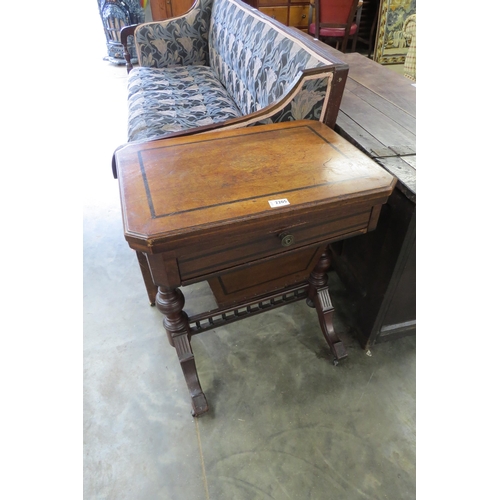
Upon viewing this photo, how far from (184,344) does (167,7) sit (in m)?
5.14

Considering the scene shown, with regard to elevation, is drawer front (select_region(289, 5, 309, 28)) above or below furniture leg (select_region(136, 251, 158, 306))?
above

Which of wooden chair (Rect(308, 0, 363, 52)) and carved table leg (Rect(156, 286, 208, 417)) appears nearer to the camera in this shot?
carved table leg (Rect(156, 286, 208, 417))

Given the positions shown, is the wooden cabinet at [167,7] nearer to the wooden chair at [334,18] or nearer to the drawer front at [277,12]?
the drawer front at [277,12]

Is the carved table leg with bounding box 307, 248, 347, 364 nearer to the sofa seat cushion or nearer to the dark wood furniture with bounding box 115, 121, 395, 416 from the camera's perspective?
the dark wood furniture with bounding box 115, 121, 395, 416

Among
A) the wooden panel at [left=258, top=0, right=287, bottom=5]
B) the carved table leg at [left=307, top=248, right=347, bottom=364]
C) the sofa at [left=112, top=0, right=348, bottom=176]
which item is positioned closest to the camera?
the sofa at [left=112, top=0, right=348, bottom=176]

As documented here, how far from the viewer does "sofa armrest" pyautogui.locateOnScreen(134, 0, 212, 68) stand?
2682 mm

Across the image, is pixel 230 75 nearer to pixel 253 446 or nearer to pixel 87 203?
pixel 87 203

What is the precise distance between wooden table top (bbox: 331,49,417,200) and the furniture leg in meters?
0.95

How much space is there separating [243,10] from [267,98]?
2.80ft

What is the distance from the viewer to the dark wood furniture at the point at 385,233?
116cm

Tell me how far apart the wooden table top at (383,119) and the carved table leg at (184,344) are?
0.84 metres

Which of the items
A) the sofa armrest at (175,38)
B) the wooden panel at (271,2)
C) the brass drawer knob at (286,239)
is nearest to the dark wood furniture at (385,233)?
the brass drawer knob at (286,239)

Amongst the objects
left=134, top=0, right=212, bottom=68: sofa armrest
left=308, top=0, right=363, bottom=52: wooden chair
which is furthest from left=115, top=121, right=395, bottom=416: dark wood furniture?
left=308, top=0, right=363, bottom=52: wooden chair

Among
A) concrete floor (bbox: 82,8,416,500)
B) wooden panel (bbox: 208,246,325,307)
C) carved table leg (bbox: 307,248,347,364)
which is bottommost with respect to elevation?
concrete floor (bbox: 82,8,416,500)
